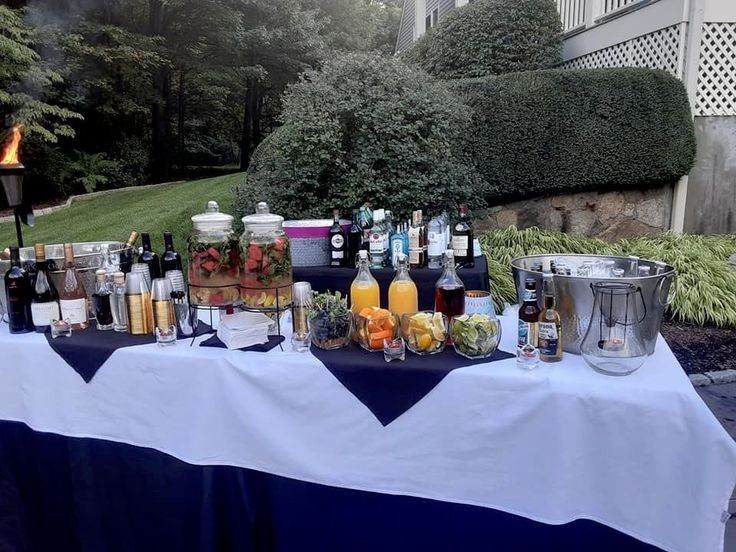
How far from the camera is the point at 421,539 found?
194 cm

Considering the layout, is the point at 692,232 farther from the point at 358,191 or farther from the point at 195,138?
the point at 195,138

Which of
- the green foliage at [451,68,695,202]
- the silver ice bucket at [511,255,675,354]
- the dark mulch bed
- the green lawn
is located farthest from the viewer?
the green lawn

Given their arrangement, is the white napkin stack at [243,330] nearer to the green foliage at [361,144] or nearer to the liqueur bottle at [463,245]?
the liqueur bottle at [463,245]

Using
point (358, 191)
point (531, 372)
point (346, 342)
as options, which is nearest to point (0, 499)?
point (346, 342)

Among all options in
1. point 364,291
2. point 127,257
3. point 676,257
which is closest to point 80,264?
point 127,257

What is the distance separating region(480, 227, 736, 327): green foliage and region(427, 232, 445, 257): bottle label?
79.3 inches

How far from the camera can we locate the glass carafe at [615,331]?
1744 millimetres

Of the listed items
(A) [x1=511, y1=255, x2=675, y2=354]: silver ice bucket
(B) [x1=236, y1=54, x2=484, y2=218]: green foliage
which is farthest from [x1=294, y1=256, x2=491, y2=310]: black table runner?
(B) [x1=236, y1=54, x2=484, y2=218]: green foliage

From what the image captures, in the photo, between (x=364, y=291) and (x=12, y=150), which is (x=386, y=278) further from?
(x=12, y=150)

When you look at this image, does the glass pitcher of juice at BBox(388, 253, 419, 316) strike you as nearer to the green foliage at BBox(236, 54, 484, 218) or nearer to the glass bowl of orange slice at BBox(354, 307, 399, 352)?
the glass bowl of orange slice at BBox(354, 307, 399, 352)

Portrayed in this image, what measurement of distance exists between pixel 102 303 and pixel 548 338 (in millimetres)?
1735

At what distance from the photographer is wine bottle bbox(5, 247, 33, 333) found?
2.26 m

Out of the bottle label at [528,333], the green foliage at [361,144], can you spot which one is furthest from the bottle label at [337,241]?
the green foliage at [361,144]

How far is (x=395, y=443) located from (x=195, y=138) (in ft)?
61.6
